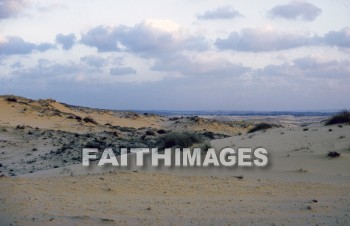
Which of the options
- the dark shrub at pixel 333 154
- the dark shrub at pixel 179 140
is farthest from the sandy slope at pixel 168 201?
the dark shrub at pixel 179 140

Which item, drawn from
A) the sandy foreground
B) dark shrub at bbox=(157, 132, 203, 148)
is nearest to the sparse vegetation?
the sandy foreground

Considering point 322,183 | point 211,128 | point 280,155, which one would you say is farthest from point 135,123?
point 322,183

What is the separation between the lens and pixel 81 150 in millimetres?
16953

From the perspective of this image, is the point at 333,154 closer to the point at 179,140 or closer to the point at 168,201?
the point at 179,140

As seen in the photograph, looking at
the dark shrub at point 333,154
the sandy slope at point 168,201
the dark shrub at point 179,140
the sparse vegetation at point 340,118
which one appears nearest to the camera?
the sandy slope at point 168,201

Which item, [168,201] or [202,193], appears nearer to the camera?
[168,201]

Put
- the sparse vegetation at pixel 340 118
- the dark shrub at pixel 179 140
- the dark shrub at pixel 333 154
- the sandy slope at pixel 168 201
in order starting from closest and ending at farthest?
the sandy slope at pixel 168 201
the dark shrub at pixel 333 154
the dark shrub at pixel 179 140
the sparse vegetation at pixel 340 118

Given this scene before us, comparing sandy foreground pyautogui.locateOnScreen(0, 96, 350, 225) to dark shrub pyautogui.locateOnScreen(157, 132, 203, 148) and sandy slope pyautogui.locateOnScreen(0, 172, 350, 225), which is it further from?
dark shrub pyautogui.locateOnScreen(157, 132, 203, 148)

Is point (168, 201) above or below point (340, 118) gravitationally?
below

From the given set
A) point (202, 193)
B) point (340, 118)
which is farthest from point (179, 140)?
point (340, 118)

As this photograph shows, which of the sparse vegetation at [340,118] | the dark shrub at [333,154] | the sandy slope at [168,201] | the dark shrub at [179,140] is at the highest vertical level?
the sparse vegetation at [340,118]

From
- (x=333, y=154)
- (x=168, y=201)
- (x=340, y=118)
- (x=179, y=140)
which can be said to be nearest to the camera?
(x=168, y=201)

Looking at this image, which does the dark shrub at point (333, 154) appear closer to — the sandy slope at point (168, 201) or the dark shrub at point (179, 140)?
the sandy slope at point (168, 201)

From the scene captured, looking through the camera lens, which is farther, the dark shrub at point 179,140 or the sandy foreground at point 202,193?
the dark shrub at point 179,140
